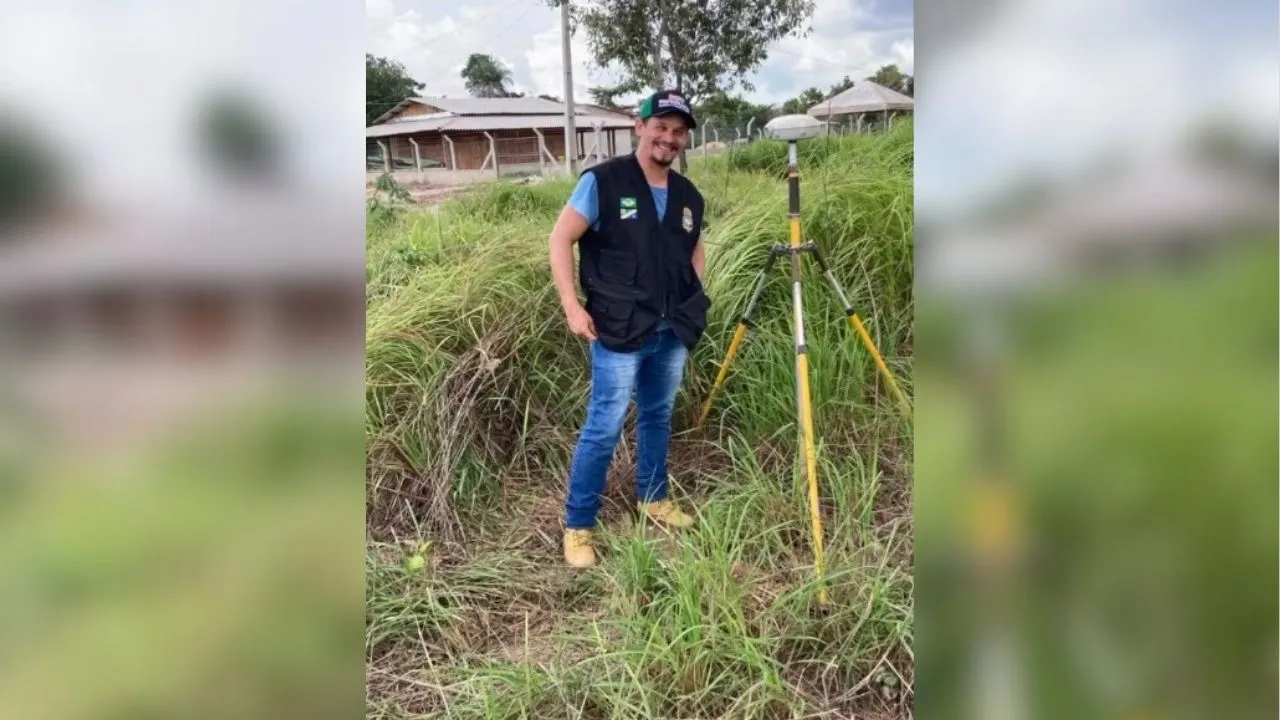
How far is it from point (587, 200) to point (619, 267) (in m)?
0.22

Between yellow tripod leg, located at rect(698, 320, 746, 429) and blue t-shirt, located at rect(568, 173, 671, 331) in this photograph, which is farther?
Answer: yellow tripod leg, located at rect(698, 320, 746, 429)

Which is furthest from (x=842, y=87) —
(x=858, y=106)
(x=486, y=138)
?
(x=486, y=138)

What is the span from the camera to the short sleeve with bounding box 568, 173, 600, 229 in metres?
2.14

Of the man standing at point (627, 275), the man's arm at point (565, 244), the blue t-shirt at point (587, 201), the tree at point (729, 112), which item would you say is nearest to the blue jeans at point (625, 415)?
the man standing at point (627, 275)

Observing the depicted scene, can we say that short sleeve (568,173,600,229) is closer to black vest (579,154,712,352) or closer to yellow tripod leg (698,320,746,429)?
black vest (579,154,712,352)

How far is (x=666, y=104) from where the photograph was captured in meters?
Answer: 2.07

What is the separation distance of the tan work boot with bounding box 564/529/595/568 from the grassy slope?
0.18ft
